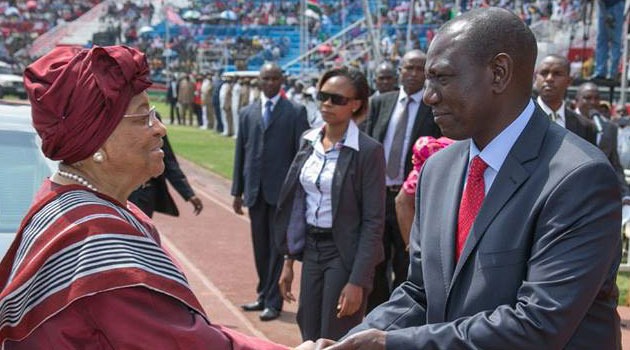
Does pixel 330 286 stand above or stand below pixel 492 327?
below

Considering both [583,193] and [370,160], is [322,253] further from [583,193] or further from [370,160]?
[583,193]

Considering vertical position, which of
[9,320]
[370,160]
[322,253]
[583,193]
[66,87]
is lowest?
[322,253]

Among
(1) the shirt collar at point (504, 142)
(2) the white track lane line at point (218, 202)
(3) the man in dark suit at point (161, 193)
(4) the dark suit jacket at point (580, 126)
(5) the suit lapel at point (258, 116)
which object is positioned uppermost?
(1) the shirt collar at point (504, 142)

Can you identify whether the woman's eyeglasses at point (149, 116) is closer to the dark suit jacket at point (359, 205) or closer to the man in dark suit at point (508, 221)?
the man in dark suit at point (508, 221)

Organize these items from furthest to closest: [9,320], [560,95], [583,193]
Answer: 1. [560,95]
2. [9,320]
3. [583,193]

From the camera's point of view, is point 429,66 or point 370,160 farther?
point 370,160

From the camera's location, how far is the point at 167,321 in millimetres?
2717

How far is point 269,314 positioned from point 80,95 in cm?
535

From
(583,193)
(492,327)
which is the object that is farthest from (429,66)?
(492,327)

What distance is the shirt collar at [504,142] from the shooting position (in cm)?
282

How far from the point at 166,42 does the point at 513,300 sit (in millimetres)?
42208

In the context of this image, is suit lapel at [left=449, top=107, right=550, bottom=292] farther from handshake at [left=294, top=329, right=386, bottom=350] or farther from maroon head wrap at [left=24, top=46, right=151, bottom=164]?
maroon head wrap at [left=24, top=46, right=151, bottom=164]

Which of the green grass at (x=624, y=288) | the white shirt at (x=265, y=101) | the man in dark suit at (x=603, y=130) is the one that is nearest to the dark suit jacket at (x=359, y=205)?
the man in dark suit at (x=603, y=130)

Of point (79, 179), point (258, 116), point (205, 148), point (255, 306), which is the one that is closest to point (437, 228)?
point (79, 179)
